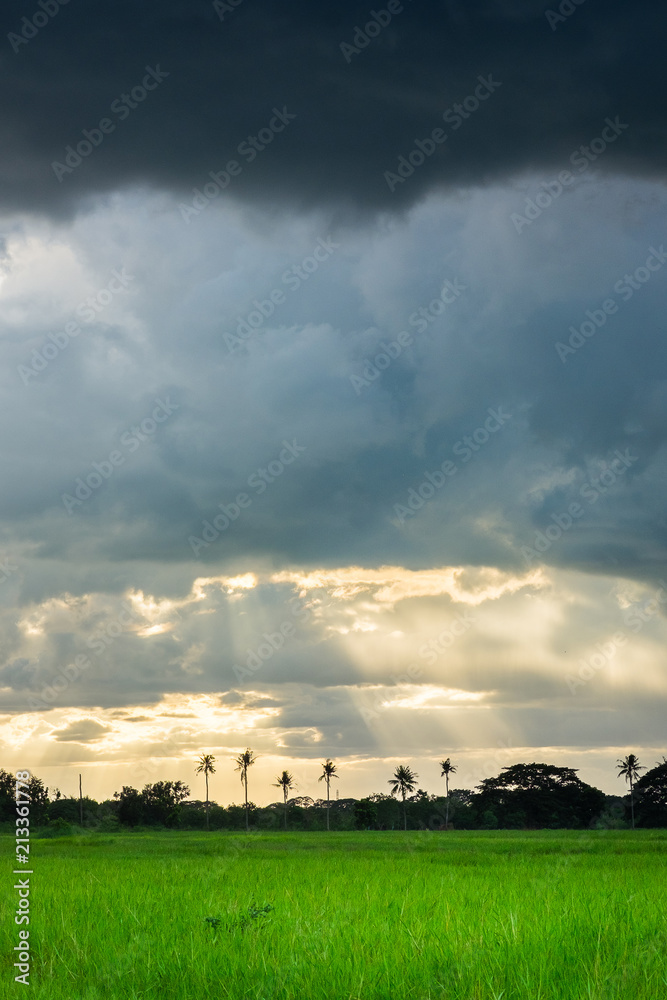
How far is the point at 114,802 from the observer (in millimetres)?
115625

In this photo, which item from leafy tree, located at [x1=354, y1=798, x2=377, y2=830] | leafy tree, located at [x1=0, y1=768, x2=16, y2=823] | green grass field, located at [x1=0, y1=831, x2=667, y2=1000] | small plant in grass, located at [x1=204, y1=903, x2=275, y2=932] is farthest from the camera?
leafy tree, located at [x1=354, y1=798, x2=377, y2=830]

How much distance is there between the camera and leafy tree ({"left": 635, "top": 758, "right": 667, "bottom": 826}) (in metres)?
102

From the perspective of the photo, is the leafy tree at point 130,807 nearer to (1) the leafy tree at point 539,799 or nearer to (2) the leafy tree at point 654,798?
(1) the leafy tree at point 539,799

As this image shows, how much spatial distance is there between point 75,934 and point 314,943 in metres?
3.28

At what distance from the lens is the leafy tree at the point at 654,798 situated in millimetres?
102331

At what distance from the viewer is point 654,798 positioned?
341 feet

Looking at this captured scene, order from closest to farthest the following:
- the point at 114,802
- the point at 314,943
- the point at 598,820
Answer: the point at 314,943 < the point at 598,820 < the point at 114,802

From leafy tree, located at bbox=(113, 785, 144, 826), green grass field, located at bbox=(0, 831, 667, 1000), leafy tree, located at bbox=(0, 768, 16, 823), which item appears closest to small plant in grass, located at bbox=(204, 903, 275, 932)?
green grass field, located at bbox=(0, 831, 667, 1000)

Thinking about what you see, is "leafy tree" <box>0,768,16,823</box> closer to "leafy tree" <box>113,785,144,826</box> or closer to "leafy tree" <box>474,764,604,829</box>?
"leafy tree" <box>113,785,144,826</box>

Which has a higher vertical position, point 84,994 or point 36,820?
point 84,994

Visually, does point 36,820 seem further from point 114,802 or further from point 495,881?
point 495,881

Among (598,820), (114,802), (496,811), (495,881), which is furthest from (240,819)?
(495,881)

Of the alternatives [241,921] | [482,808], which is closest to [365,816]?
[482,808]

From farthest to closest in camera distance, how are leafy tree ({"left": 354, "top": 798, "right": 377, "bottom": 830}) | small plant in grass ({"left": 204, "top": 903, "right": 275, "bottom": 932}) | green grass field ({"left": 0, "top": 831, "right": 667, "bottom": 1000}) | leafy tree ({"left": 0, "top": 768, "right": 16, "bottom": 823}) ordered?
leafy tree ({"left": 354, "top": 798, "right": 377, "bottom": 830}) → leafy tree ({"left": 0, "top": 768, "right": 16, "bottom": 823}) → small plant in grass ({"left": 204, "top": 903, "right": 275, "bottom": 932}) → green grass field ({"left": 0, "top": 831, "right": 667, "bottom": 1000})
